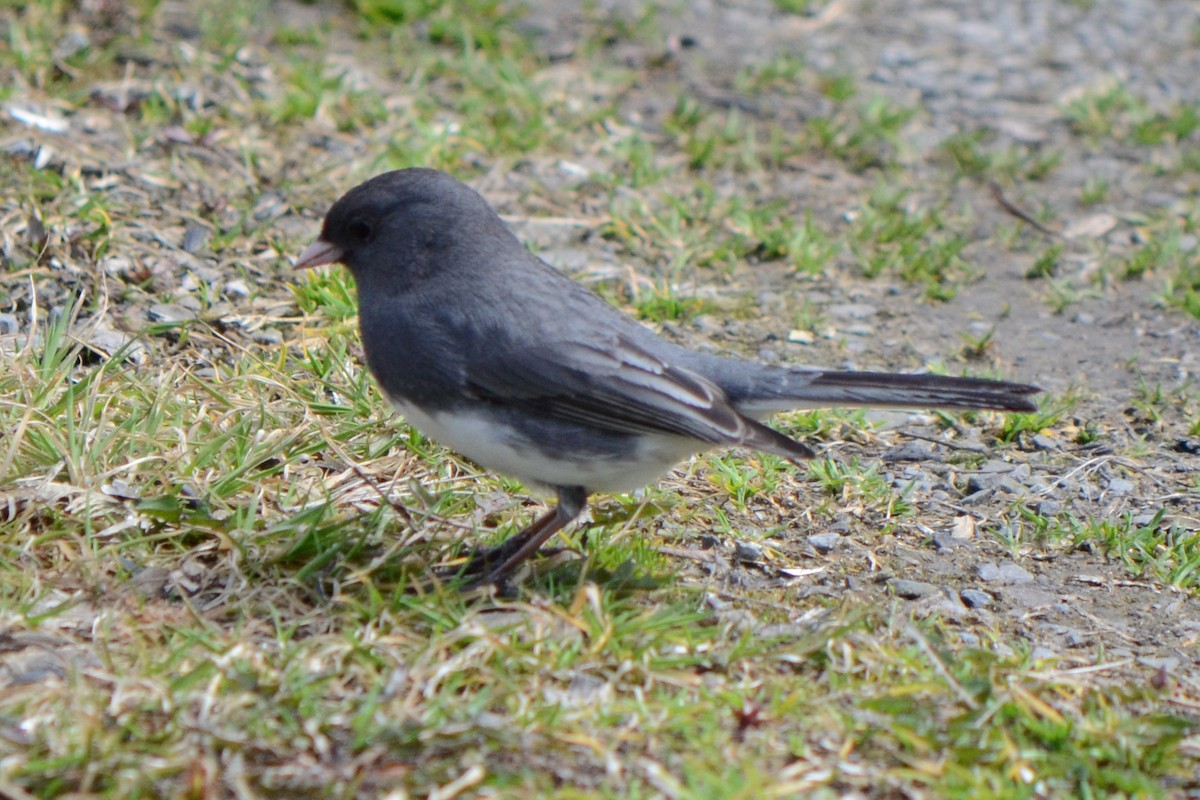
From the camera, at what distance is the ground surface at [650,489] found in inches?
96.6

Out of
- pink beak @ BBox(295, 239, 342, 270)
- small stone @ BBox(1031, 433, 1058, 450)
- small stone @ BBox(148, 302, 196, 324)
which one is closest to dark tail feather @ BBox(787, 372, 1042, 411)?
small stone @ BBox(1031, 433, 1058, 450)

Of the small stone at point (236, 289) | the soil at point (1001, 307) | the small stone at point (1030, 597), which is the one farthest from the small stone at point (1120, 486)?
the small stone at point (236, 289)

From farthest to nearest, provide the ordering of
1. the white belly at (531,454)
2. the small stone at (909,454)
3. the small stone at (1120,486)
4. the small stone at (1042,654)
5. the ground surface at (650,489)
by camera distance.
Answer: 1. the small stone at (909,454)
2. the small stone at (1120,486)
3. the white belly at (531,454)
4. the small stone at (1042,654)
5. the ground surface at (650,489)

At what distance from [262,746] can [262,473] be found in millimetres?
1020

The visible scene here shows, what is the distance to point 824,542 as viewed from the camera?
11.0 feet

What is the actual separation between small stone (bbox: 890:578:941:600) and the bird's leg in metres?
0.77

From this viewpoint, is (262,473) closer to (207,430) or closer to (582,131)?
(207,430)

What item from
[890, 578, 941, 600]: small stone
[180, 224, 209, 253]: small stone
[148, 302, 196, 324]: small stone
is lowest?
[890, 578, 941, 600]: small stone

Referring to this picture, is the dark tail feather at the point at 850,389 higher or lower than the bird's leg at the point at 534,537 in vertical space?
higher

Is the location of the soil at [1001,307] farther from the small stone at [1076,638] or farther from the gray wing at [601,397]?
the gray wing at [601,397]

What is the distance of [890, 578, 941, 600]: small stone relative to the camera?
315 cm

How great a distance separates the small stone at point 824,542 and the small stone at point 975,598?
34cm

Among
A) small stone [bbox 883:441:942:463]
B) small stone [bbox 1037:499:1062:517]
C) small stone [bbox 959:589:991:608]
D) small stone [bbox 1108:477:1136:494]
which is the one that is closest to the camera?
small stone [bbox 959:589:991:608]

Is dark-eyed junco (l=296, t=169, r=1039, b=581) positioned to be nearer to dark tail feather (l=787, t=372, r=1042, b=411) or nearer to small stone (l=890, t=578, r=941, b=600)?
dark tail feather (l=787, t=372, r=1042, b=411)
